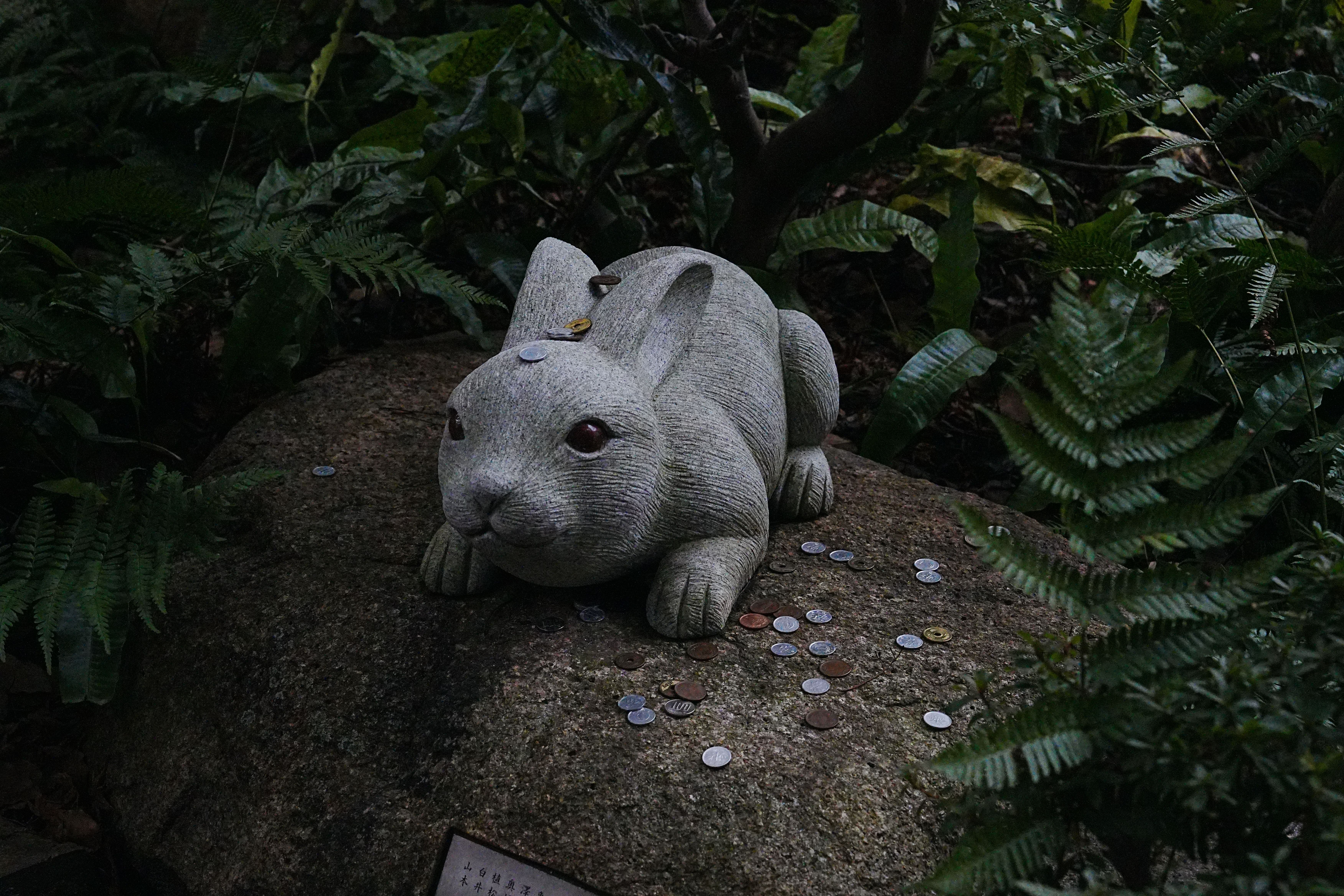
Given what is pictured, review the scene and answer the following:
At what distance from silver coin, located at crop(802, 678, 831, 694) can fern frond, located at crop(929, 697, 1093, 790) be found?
890 mm

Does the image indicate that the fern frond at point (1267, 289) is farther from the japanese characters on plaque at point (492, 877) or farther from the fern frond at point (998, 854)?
the japanese characters on plaque at point (492, 877)

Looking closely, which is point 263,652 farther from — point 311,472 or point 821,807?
point 821,807

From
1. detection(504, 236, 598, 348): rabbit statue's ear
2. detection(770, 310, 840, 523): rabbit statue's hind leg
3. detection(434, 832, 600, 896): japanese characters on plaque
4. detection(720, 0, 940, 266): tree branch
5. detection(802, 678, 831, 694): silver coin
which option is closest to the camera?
detection(434, 832, 600, 896): japanese characters on plaque

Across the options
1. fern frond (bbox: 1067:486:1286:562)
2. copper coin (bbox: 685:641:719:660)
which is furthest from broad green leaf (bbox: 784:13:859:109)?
fern frond (bbox: 1067:486:1286:562)

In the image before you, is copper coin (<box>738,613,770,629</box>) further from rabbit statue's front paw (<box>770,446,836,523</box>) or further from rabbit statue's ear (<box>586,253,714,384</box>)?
rabbit statue's ear (<box>586,253,714,384</box>)

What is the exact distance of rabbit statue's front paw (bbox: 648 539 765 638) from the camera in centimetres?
264

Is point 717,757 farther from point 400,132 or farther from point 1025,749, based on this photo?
point 400,132

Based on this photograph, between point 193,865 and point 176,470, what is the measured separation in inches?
56.0

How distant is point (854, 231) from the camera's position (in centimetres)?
415

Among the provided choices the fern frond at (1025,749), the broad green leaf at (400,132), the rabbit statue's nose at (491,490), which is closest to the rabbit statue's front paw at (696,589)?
the rabbit statue's nose at (491,490)

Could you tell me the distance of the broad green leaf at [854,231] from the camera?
4.11 metres

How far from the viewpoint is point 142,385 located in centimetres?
384

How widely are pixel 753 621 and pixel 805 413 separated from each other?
2.18 ft

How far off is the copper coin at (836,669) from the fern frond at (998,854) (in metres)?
0.94
